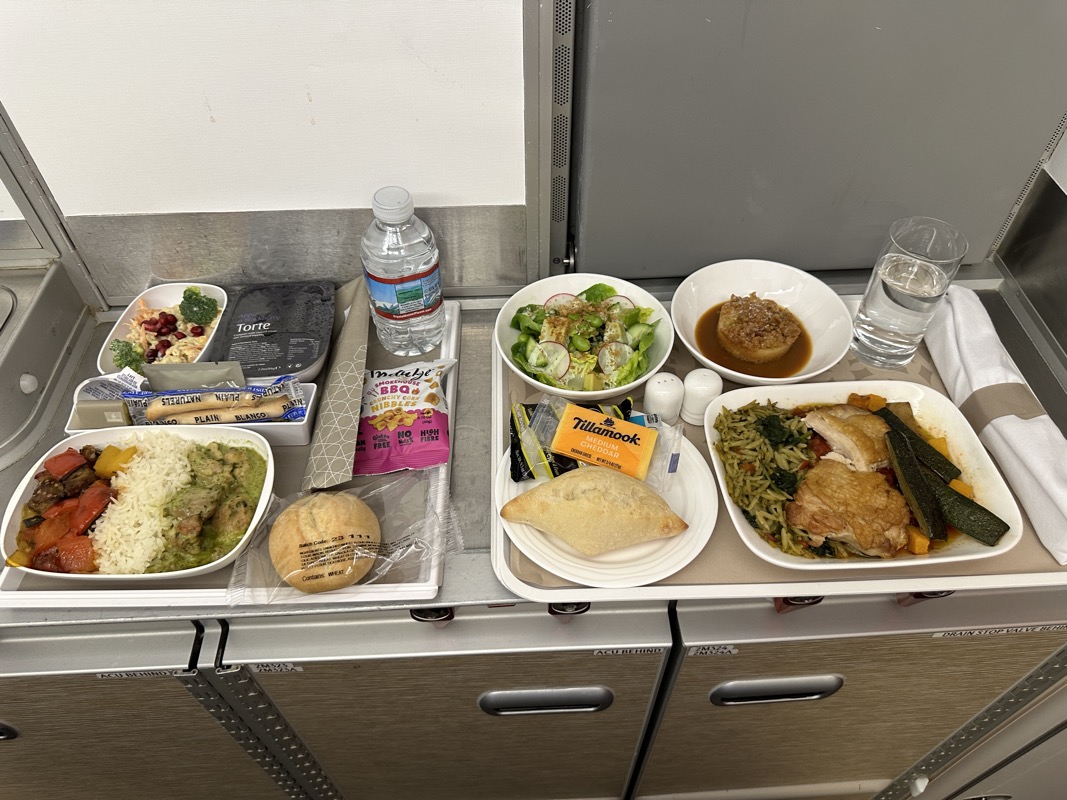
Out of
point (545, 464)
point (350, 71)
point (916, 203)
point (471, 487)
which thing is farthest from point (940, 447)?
point (350, 71)

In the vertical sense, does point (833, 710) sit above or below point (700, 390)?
below

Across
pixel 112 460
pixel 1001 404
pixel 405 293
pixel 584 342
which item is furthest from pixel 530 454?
pixel 1001 404

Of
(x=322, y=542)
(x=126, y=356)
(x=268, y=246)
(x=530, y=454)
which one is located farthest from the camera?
(x=268, y=246)

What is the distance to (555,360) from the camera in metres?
1.05

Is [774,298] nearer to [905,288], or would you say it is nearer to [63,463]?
[905,288]

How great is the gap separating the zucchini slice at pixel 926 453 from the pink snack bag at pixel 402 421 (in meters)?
0.63

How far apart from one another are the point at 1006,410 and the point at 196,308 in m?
1.25

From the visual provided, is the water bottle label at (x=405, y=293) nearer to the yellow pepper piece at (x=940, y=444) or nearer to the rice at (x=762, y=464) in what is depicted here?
the rice at (x=762, y=464)

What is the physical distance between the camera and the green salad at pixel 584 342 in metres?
1.05

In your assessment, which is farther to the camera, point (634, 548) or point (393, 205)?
point (393, 205)

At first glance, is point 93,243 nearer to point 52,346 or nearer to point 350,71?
point 52,346

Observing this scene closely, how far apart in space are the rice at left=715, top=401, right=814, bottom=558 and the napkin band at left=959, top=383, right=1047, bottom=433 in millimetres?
260

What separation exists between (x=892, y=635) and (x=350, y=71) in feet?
3.58

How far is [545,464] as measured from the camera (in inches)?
37.6
